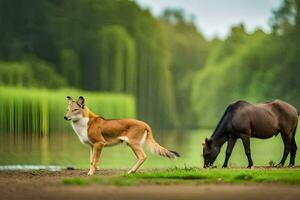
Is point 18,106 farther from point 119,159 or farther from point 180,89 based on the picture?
point 180,89

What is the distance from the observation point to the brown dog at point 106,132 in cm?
1753

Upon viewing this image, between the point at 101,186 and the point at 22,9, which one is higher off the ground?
the point at 22,9

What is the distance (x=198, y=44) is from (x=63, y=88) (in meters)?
62.6

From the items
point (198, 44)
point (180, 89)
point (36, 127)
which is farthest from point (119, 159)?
point (198, 44)

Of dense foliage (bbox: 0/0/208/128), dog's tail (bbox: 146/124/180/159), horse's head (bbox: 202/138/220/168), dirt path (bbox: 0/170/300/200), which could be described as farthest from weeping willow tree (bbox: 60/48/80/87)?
dirt path (bbox: 0/170/300/200)

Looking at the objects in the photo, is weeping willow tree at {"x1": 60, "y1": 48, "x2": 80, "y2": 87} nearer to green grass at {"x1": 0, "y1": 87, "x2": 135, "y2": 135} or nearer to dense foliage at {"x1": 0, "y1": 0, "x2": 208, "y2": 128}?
dense foliage at {"x1": 0, "y1": 0, "x2": 208, "y2": 128}

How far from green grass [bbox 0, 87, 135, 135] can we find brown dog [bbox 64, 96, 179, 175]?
38926mm

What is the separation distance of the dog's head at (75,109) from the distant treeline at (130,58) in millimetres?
62411

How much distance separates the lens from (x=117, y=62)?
297 feet

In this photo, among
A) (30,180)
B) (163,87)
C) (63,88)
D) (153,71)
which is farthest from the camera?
(153,71)

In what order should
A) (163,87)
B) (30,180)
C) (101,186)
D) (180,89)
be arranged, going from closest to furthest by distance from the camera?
1. (101,186)
2. (30,180)
3. (163,87)
4. (180,89)

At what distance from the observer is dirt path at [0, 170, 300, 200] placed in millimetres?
13570

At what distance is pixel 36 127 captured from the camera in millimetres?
59906

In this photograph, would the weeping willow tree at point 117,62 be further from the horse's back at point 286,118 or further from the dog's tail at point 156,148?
the dog's tail at point 156,148
